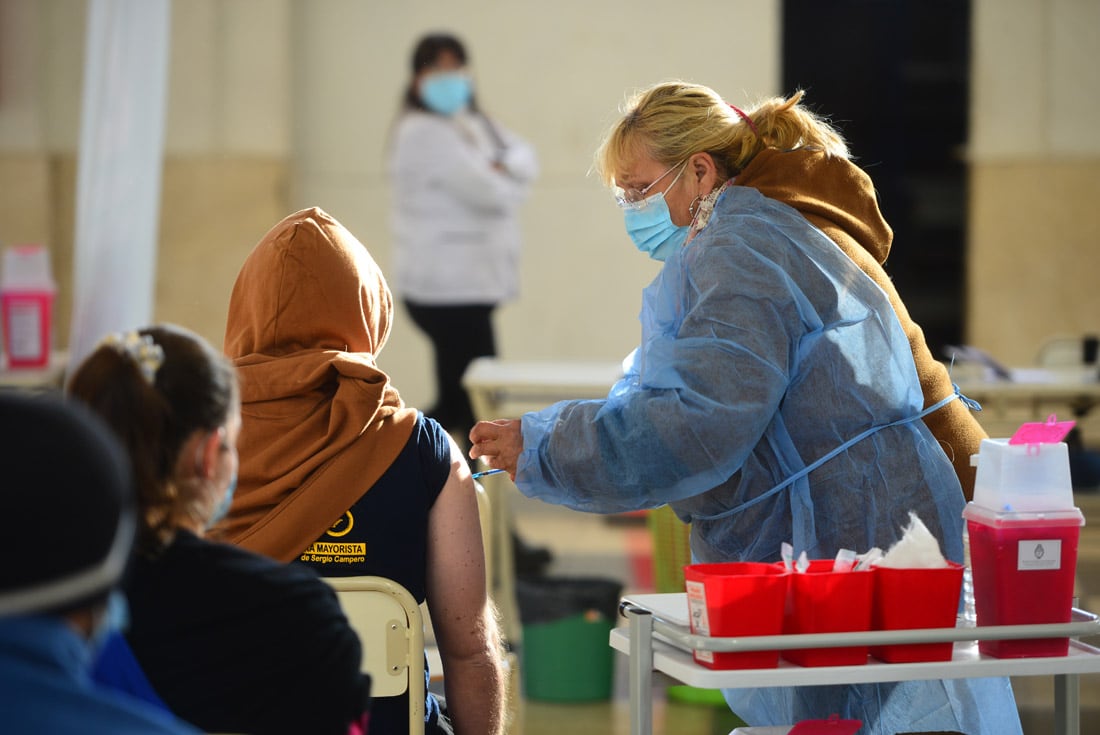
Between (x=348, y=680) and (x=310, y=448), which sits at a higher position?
(x=310, y=448)

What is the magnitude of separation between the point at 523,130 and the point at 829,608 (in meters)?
5.57

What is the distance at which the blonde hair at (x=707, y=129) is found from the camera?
1894 mm

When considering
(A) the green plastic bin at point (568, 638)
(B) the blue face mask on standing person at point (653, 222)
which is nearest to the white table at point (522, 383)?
(A) the green plastic bin at point (568, 638)

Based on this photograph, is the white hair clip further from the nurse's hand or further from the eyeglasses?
the eyeglasses

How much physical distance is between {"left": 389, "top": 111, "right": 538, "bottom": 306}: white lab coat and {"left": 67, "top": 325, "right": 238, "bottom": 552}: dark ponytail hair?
4081 millimetres

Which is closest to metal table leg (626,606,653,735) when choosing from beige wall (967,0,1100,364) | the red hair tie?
the red hair tie

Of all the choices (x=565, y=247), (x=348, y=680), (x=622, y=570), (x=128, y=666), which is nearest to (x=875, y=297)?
(x=348, y=680)

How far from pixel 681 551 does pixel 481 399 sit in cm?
88

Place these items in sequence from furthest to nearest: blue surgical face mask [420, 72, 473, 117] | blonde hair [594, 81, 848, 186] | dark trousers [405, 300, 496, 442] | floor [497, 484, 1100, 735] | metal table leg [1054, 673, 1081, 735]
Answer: dark trousers [405, 300, 496, 442] → blue surgical face mask [420, 72, 473, 117] → floor [497, 484, 1100, 735] → blonde hair [594, 81, 848, 186] → metal table leg [1054, 673, 1081, 735]

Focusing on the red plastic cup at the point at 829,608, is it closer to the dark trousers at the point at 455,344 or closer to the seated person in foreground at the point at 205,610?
the seated person in foreground at the point at 205,610

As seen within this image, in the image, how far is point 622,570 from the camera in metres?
4.88

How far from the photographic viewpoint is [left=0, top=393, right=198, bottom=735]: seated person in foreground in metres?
0.76

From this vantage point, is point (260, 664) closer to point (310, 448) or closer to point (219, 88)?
point (310, 448)

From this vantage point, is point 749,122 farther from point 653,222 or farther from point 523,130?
point 523,130
